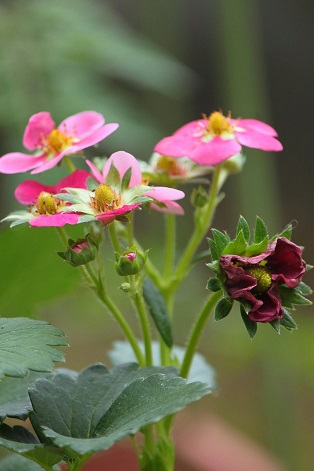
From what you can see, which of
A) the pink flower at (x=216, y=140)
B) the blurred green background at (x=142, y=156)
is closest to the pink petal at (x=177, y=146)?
the pink flower at (x=216, y=140)

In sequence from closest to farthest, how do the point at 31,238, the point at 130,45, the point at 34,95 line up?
the point at 31,238, the point at 34,95, the point at 130,45

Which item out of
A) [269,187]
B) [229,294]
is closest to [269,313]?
[229,294]

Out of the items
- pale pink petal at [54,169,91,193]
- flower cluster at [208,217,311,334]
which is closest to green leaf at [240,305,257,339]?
flower cluster at [208,217,311,334]

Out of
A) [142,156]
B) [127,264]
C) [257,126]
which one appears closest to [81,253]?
[127,264]

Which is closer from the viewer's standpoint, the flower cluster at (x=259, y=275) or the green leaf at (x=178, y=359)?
the flower cluster at (x=259, y=275)

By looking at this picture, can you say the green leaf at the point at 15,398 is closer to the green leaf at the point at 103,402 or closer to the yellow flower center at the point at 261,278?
the green leaf at the point at 103,402

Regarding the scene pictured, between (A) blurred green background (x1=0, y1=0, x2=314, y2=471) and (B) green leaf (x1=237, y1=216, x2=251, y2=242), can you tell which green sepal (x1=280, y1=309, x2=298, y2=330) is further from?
(A) blurred green background (x1=0, y1=0, x2=314, y2=471)

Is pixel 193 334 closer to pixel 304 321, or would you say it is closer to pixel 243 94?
pixel 243 94
